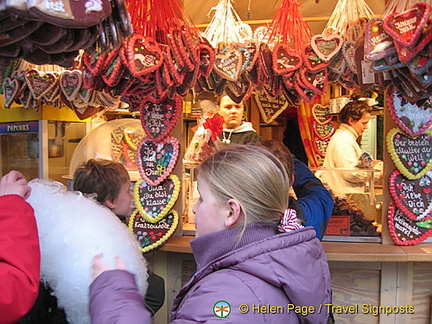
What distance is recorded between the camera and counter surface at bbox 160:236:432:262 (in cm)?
208

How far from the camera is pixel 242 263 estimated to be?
0.90 m

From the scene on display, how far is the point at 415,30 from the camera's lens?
55.5 inches

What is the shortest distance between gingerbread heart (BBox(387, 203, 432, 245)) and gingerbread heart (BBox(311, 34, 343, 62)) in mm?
910

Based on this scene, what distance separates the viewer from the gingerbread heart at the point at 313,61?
2.08 m

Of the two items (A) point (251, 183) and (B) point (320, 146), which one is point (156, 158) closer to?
(A) point (251, 183)

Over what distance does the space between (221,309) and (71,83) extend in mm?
2186

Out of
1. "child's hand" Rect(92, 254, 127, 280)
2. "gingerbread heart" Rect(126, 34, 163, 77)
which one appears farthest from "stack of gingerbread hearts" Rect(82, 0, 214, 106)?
"child's hand" Rect(92, 254, 127, 280)

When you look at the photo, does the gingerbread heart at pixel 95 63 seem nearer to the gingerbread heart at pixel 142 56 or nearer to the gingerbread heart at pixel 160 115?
the gingerbread heart at pixel 142 56

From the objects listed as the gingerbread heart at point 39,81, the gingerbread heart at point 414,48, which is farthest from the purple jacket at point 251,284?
the gingerbread heart at point 39,81

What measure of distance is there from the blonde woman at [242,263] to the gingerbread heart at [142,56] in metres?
0.95

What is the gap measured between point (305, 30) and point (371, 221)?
1192 mm

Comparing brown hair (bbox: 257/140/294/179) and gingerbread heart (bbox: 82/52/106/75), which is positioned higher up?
gingerbread heart (bbox: 82/52/106/75)

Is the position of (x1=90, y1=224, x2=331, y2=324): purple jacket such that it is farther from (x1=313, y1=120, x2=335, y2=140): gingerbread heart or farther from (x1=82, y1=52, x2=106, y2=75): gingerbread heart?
(x1=313, y1=120, x2=335, y2=140): gingerbread heart

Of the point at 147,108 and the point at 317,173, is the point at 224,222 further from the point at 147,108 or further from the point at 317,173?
the point at 317,173
